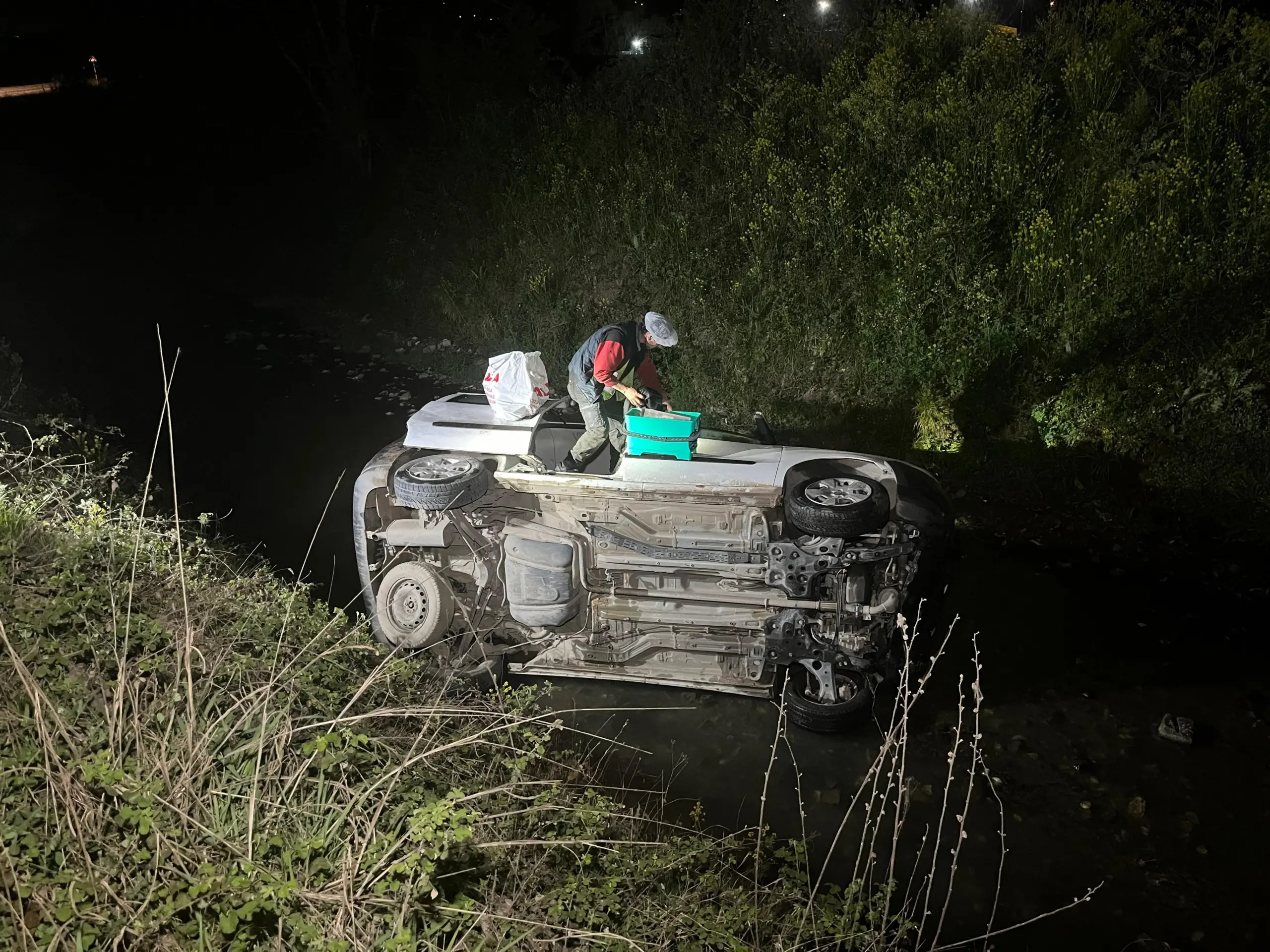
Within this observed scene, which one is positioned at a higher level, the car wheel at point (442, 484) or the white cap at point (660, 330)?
the white cap at point (660, 330)

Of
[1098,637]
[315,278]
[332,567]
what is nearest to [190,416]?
[332,567]

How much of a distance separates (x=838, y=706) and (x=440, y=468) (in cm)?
288

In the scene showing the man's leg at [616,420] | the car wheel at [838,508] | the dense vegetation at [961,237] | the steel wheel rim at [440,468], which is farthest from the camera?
the dense vegetation at [961,237]

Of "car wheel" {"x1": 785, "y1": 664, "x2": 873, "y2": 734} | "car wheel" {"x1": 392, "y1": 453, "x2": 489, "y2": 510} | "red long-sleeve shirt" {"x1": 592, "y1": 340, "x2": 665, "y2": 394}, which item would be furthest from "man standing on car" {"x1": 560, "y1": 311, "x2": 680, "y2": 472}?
"car wheel" {"x1": 785, "y1": 664, "x2": 873, "y2": 734}

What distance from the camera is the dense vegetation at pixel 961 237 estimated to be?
786 centimetres

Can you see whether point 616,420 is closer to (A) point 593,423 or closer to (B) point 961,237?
(A) point 593,423

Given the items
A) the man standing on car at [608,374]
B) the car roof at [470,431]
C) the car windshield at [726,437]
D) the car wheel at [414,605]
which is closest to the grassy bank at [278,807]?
the car wheel at [414,605]

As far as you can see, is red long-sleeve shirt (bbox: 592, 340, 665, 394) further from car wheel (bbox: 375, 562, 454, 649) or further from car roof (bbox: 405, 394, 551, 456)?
car wheel (bbox: 375, 562, 454, 649)

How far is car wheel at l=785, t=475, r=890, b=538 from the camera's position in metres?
4.64

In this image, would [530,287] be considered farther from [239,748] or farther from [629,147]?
[239,748]

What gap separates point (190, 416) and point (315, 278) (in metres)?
6.43

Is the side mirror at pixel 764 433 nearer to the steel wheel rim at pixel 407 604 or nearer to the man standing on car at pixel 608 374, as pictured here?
the man standing on car at pixel 608 374

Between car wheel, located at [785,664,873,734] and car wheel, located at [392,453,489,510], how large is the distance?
2232mm

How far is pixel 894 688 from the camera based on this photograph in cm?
538
